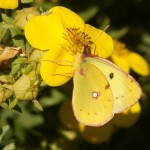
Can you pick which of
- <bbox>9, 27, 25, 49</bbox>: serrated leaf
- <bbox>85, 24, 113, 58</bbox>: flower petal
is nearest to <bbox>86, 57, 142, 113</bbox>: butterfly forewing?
<bbox>85, 24, 113, 58</bbox>: flower petal

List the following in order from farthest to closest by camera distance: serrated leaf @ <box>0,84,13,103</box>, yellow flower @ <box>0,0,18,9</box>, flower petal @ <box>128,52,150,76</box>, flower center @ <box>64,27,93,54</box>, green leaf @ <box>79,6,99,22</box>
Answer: green leaf @ <box>79,6,99,22</box>, flower petal @ <box>128,52,150,76</box>, flower center @ <box>64,27,93,54</box>, yellow flower @ <box>0,0,18,9</box>, serrated leaf @ <box>0,84,13,103</box>

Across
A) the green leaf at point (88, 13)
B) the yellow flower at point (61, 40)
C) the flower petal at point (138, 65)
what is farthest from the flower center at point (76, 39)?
the green leaf at point (88, 13)

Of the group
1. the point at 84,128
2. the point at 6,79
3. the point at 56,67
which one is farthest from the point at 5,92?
the point at 84,128

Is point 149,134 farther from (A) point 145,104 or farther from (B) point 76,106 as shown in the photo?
(B) point 76,106

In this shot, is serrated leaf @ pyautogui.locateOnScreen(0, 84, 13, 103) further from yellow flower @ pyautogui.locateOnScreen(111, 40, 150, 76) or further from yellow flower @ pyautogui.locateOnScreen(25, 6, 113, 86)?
yellow flower @ pyautogui.locateOnScreen(111, 40, 150, 76)

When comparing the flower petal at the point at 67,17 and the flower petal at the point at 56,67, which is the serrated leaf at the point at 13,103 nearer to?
the flower petal at the point at 56,67

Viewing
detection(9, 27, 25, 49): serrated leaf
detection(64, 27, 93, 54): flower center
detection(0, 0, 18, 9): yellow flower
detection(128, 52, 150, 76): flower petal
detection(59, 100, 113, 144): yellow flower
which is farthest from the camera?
detection(128, 52, 150, 76): flower petal

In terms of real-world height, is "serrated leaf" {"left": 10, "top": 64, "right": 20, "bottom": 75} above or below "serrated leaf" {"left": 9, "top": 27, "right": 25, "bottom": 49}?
below

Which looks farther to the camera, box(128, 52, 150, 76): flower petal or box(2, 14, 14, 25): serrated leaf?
box(128, 52, 150, 76): flower petal

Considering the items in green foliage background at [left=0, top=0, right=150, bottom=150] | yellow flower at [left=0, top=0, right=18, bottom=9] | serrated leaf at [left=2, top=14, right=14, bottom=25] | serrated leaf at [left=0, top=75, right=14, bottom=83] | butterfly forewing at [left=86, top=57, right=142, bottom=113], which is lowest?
green foliage background at [left=0, top=0, right=150, bottom=150]
